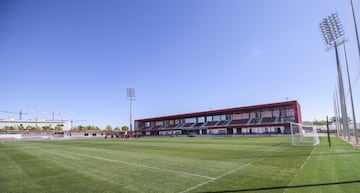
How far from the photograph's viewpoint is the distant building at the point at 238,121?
46938mm

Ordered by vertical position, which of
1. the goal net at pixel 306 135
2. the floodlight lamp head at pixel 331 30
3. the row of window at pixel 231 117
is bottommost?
the goal net at pixel 306 135

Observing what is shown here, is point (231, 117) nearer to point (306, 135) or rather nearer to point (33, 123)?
point (306, 135)

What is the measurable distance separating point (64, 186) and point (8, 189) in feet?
5.74

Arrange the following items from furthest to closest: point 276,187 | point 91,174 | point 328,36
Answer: point 328,36, point 91,174, point 276,187

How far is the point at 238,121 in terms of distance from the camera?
5650 cm

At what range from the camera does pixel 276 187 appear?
5.37 meters

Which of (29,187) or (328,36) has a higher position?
(328,36)

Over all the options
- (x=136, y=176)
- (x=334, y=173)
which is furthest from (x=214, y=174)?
(x=334, y=173)

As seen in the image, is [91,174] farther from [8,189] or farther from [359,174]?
[359,174]

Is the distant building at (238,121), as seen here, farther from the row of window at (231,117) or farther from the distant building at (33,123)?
the distant building at (33,123)

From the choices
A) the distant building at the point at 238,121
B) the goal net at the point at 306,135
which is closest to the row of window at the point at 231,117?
the distant building at the point at 238,121

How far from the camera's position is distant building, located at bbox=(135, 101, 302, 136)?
46.9 meters

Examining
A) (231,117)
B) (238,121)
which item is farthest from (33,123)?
(238,121)

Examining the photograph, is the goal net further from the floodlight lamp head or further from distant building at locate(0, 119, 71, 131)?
distant building at locate(0, 119, 71, 131)
